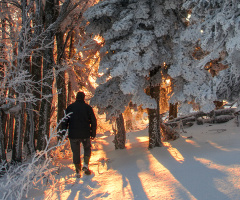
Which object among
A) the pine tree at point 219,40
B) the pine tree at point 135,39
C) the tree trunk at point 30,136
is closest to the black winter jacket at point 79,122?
the pine tree at point 135,39

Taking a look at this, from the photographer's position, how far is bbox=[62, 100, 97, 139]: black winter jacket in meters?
5.89

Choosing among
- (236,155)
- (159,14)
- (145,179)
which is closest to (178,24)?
(159,14)

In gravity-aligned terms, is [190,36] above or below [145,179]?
above

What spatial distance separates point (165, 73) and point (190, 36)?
242 cm

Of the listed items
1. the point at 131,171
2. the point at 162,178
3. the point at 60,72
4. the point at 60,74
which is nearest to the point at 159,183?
the point at 162,178

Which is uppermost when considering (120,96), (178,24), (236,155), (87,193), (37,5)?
(37,5)

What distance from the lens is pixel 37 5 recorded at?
7.77 m

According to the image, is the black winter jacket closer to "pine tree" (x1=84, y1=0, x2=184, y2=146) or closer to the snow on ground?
the snow on ground

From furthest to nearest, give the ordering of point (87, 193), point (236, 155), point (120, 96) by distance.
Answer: point (120, 96), point (236, 155), point (87, 193)

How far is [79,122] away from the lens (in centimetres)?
592

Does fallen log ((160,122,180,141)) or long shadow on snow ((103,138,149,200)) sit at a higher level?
fallen log ((160,122,180,141))

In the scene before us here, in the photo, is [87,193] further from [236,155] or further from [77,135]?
[236,155]

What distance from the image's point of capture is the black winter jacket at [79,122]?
5891 mm

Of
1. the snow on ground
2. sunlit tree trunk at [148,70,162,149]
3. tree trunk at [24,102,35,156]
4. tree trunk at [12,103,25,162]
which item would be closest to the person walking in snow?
the snow on ground
